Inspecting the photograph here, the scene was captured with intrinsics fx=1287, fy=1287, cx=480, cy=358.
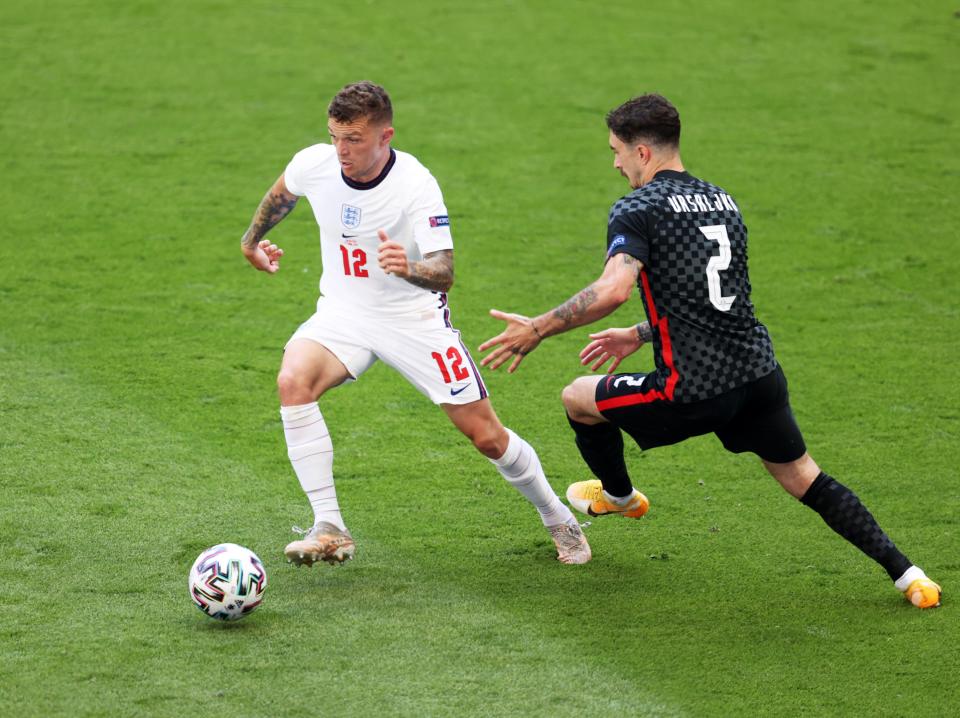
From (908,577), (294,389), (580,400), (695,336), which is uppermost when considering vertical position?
(695,336)

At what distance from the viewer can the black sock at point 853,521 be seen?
5.36 meters

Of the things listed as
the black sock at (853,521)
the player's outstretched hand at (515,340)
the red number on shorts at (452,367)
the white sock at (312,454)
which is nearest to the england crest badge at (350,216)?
the red number on shorts at (452,367)

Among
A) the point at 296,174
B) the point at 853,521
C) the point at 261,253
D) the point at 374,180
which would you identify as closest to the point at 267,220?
the point at 261,253

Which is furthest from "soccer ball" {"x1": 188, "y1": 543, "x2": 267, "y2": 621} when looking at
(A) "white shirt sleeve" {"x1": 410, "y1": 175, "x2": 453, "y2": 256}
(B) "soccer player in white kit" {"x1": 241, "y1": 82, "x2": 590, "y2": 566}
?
(A) "white shirt sleeve" {"x1": 410, "y1": 175, "x2": 453, "y2": 256}

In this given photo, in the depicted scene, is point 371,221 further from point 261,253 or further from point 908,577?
point 908,577

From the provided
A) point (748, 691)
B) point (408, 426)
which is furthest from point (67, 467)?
point (748, 691)

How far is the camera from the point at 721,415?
A: 208 inches

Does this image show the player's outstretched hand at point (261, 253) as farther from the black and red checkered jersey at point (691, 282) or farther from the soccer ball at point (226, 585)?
the black and red checkered jersey at point (691, 282)

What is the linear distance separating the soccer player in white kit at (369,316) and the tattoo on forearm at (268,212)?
0.55ft

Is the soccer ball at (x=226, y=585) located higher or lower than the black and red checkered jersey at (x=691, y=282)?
lower

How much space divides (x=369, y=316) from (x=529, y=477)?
1019 millimetres

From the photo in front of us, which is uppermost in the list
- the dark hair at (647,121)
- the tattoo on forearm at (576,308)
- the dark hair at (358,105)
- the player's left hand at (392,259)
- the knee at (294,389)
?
the dark hair at (358,105)

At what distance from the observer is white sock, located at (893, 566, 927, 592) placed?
17.7ft

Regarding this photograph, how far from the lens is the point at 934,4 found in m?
16.5
